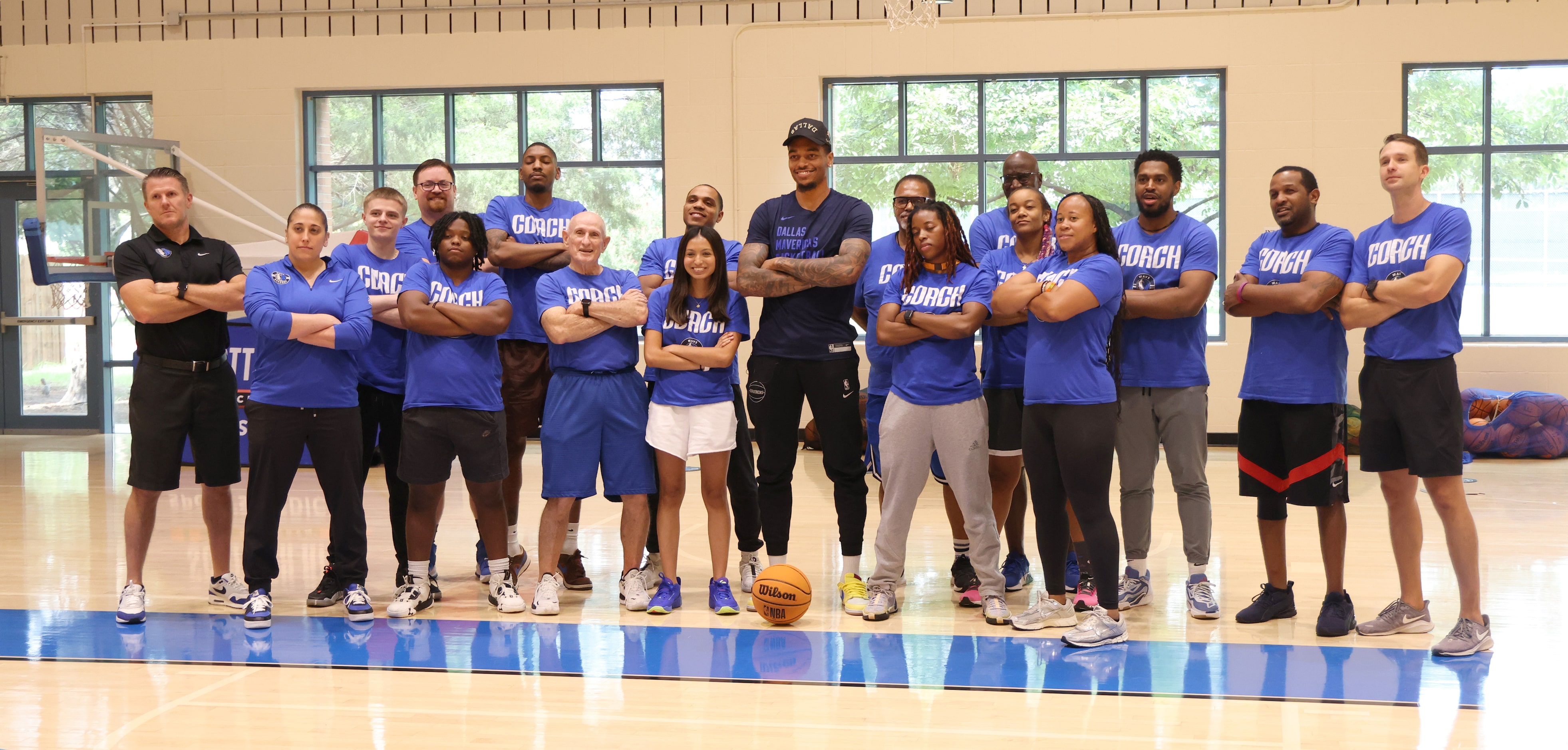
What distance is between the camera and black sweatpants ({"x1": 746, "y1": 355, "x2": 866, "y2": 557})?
14.7 ft

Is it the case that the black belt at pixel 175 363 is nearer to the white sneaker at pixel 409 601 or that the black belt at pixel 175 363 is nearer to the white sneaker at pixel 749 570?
the white sneaker at pixel 409 601

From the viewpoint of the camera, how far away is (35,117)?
38.6 ft

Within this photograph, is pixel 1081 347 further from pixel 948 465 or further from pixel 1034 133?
pixel 1034 133

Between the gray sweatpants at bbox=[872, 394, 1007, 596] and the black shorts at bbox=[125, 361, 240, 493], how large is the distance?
98.3 inches

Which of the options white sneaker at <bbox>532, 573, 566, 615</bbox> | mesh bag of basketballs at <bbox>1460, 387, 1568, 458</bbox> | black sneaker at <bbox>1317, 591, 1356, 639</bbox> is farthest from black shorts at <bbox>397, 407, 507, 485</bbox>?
mesh bag of basketballs at <bbox>1460, 387, 1568, 458</bbox>

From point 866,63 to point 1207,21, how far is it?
10.1 ft

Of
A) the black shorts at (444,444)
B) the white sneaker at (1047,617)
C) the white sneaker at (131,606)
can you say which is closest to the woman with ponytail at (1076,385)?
the white sneaker at (1047,617)

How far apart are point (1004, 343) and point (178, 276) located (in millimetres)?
3212

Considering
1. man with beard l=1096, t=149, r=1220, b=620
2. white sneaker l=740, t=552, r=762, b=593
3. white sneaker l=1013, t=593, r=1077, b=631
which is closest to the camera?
white sneaker l=1013, t=593, r=1077, b=631

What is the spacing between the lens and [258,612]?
4355 mm

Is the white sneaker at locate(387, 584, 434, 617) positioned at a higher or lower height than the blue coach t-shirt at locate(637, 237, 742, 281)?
lower

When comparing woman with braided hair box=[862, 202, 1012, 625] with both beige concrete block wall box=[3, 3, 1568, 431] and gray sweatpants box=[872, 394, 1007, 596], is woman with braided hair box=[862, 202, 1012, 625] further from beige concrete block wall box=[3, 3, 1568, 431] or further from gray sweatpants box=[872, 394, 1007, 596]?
beige concrete block wall box=[3, 3, 1568, 431]

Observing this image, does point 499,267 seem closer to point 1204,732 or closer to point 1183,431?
point 1183,431

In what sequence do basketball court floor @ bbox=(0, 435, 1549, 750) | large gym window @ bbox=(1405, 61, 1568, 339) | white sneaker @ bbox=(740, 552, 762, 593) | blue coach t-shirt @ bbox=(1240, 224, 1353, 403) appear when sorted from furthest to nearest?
1. large gym window @ bbox=(1405, 61, 1568, 339)
2. white sneaker @ bbox=(740, 552, 762, 593)
3. blue coach t-shirt @ bbox=(1240, 224, 1353, 403)
4. basketball court floor @ bbox=(0, 435, 1549, 750)
